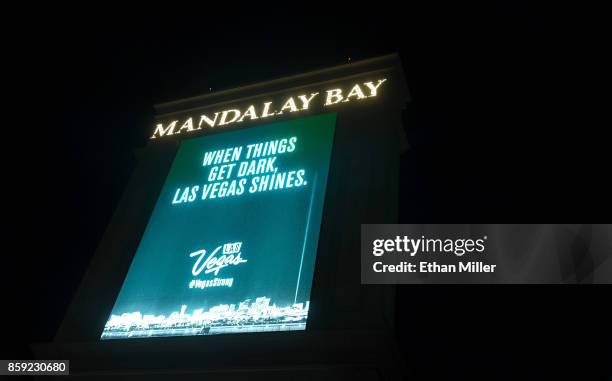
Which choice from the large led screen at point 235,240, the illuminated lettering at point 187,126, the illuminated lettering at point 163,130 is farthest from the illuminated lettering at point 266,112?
the illuminated lettering at point 163,130

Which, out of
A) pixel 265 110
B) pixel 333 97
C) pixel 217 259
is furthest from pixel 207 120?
pixel 217 259

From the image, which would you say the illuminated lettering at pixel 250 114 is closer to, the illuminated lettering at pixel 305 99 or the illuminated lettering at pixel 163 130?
the illuminated lettering at pixel 305 99

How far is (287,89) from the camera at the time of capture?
30.9ft

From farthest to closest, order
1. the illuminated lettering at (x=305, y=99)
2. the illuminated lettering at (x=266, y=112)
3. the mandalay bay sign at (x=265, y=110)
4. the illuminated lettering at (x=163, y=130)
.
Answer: the illuminated lettering at (x=163, y=130) < the illuminated lettering at (x=266, y=112) < the illuminated lettering at (x=305, y=99) < the mandalay bay sign at (x=265, y=110)

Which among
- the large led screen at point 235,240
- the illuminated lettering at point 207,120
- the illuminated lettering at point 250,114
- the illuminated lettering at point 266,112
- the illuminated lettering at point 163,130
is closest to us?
the large led screen at point 235,240

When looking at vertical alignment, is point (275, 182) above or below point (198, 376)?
above

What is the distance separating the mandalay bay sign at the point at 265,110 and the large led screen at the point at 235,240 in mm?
452

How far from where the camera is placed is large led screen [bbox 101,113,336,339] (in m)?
6.30

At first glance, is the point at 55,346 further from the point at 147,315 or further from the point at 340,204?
the point at 340,204

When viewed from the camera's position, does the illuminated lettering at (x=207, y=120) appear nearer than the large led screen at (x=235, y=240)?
No

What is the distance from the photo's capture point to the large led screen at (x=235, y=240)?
20.7 feet

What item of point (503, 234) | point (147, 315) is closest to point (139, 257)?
point (147, 315)

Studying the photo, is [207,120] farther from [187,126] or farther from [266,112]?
[266,112]

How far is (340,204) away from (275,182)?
1.19 metres
